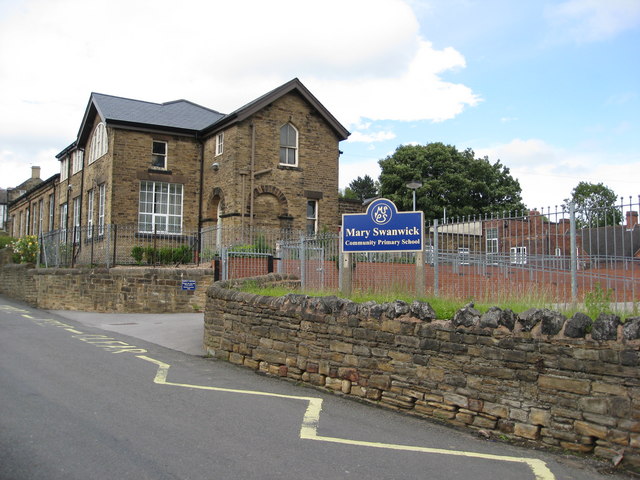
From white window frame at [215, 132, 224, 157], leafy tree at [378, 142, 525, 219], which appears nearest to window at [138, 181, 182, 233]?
white window frame at [215, 132, 224, 157]

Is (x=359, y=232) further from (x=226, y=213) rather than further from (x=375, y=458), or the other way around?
(x=226, y=213)

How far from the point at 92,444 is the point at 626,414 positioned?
16.3 ft

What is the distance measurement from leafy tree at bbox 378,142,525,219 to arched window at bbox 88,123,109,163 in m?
23.3

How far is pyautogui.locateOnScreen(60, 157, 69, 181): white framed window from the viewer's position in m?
Answer: 32.1

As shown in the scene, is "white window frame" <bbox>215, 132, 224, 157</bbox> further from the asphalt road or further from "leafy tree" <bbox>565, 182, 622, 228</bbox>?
"leafy tree" <bbox>565, 182, 622, 228</bbox>

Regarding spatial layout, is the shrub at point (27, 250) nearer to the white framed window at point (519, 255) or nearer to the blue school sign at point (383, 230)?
the blue school sign at point (383, 230)

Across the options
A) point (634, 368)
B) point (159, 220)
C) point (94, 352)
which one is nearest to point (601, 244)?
point (634, 368)

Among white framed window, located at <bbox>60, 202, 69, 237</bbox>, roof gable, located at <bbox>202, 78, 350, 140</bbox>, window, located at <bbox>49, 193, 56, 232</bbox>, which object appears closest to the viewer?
roof gable, located at <bbox>202, 78, 350, 140</bbox>

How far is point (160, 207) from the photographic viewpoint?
24234 mm

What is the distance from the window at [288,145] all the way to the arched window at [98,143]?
8.04 metres

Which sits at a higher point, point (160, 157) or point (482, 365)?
point (160, 157)

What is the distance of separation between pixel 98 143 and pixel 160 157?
403cm

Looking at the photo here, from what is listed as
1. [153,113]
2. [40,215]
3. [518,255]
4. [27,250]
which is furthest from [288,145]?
[40,215]

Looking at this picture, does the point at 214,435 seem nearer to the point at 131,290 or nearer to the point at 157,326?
the point at 157,326
